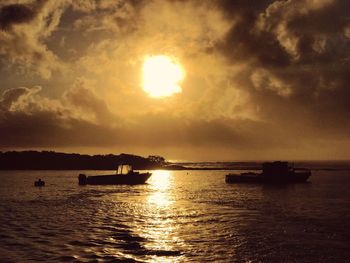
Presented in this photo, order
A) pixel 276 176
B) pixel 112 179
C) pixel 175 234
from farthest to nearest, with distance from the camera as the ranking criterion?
1. pixel 276 176
2. pixel 112 179
3. pixel 175 234

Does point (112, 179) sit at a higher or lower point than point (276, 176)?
lower

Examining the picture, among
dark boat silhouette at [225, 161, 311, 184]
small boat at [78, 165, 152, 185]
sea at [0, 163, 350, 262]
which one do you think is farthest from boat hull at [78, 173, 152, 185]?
sea at [0, 163, 350, 262]

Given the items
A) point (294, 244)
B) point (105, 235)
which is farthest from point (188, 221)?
point (294, 244)

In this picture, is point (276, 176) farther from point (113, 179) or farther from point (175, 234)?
point (175, 234)

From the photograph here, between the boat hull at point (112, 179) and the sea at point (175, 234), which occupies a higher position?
the boat hull at point (112, 179)

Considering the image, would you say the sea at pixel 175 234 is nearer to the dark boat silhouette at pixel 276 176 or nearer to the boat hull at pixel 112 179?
the boat hull at pixel 112 179

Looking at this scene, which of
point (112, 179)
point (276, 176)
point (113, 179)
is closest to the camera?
point (113, 179)

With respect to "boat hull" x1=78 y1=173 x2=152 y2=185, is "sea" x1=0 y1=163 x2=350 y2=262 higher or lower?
lower

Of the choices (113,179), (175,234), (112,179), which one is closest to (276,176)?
(113,179)

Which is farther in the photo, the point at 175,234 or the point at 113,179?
the point at 113,179

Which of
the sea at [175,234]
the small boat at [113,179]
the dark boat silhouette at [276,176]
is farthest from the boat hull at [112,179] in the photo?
the sea at [175,234]

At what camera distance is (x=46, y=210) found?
142ft

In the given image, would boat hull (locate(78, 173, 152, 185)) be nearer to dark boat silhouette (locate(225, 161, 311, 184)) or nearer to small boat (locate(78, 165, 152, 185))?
small boat (locate(78, 165, 152, 185))

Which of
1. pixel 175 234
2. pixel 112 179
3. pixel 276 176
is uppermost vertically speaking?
pixel 276 176
